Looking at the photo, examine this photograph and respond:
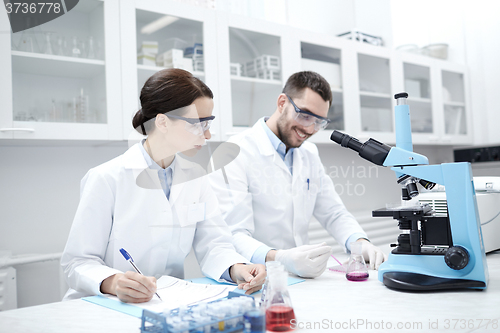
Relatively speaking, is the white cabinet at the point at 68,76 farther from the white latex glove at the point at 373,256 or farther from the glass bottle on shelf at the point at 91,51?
the white latex glove at the point at 373,256

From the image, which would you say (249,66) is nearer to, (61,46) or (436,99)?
(61,46)

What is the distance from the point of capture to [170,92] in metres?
1.34

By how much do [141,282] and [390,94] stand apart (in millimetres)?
2650

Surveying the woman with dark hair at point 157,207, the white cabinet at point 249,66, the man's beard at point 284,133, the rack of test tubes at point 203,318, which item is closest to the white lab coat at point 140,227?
the woman with dark hair at point 157,207

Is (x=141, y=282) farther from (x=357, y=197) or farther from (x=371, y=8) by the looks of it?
(x=371, y=8)

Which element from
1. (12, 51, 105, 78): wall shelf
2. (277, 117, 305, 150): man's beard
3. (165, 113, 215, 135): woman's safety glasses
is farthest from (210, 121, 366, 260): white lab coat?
(12, 51, 105, 78): wall shelf

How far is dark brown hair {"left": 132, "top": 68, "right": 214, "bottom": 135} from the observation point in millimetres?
1338

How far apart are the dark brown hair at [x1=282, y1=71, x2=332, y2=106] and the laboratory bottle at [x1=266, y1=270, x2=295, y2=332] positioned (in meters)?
1.14

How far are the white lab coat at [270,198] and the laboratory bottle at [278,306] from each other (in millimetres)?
861

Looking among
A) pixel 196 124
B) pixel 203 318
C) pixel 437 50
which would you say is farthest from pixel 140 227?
pixel 437 50

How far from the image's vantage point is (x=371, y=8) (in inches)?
140

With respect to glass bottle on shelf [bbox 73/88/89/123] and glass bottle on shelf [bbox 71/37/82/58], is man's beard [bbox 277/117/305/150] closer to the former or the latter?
glass bottle on shelf [bbox 73/88/89/123]

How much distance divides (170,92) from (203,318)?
31.6 inches

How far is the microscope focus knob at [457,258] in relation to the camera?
3.43 feet
